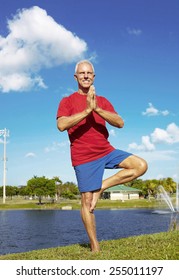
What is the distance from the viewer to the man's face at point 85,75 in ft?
18.1

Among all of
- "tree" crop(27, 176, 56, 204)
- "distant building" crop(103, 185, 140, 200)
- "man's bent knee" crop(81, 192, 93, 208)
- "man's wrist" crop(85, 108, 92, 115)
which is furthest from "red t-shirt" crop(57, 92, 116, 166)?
"distant building" crop(103, 185, 140, 200)

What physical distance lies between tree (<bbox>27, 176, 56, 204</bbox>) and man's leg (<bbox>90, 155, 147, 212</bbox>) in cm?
9262

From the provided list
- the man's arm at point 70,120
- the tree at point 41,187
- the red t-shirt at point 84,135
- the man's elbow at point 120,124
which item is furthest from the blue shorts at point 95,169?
the tree at point 41,187

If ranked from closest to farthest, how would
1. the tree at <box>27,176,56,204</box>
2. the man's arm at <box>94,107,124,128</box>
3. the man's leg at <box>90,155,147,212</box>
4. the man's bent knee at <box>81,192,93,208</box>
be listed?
the man's arm at <box>94,107,124,128</box> < the man's leg at <box>90,155,147,212</box> < the man's bent knee at <box>81,192,93,208</box> < the tree at <box>27,176,56,204</box>

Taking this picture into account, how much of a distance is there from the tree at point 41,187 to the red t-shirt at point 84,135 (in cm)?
9272

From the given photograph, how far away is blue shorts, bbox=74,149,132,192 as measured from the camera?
535 cm

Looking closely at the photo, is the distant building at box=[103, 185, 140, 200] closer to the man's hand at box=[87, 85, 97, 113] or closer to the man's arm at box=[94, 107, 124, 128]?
the man's arm at box=[94, 107, 124, 128]

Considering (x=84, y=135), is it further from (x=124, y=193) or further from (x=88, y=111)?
(x=124, y=193)

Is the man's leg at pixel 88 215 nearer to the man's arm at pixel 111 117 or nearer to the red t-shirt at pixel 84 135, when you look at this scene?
the red t-shirt at pixel 84 135

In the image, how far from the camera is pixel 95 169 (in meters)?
5.34

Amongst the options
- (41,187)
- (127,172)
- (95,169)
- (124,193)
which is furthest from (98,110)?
(124,193)
